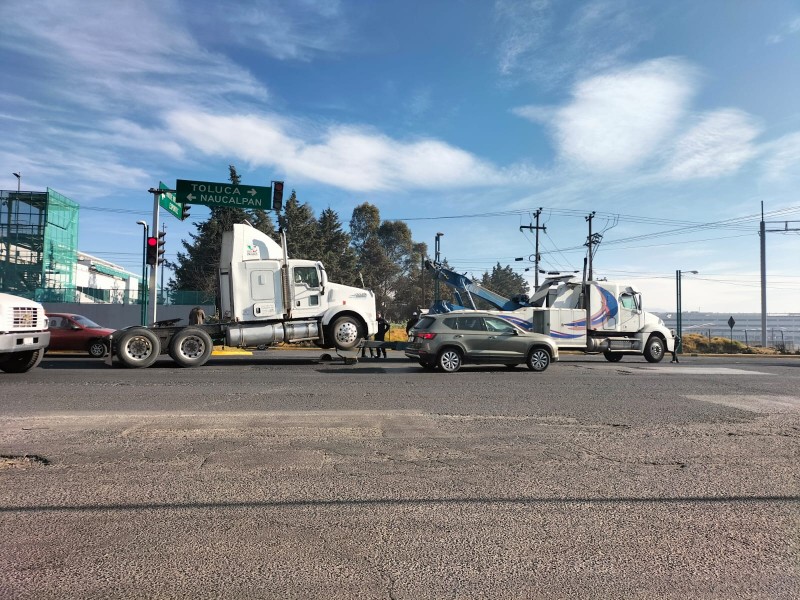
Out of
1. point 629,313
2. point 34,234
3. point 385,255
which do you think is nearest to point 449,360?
point 629,313

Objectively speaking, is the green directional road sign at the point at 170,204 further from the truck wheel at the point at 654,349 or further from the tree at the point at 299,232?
the tree at the point at 299,232

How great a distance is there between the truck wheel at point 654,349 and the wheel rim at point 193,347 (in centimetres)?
1433

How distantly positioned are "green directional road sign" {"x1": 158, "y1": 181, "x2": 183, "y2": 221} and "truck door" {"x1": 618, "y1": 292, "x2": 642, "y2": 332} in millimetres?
15757

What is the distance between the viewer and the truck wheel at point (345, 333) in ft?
50.1

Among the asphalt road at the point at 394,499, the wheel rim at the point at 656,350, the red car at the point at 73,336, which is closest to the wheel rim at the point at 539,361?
the asphalt road at the point at 394,499

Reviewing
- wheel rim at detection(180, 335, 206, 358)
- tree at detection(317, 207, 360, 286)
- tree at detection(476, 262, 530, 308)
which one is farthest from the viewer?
tree at detection(476, 262, 530, 308)

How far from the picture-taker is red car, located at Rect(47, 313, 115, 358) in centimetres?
1677

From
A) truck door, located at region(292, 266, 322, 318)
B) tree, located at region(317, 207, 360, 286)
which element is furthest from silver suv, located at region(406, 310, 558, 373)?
tree, located at region(317, 207, 360, 286)

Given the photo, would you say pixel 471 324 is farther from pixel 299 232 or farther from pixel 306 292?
pixel 299 232

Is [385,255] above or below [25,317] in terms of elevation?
above

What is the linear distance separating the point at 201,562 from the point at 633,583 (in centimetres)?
250

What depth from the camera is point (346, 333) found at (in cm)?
1534

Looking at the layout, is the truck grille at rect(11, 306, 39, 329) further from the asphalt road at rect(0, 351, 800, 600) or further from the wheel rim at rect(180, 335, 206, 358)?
the wheel rim at rect(180, 335, 206, 358)

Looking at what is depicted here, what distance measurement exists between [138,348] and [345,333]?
5.28 m
